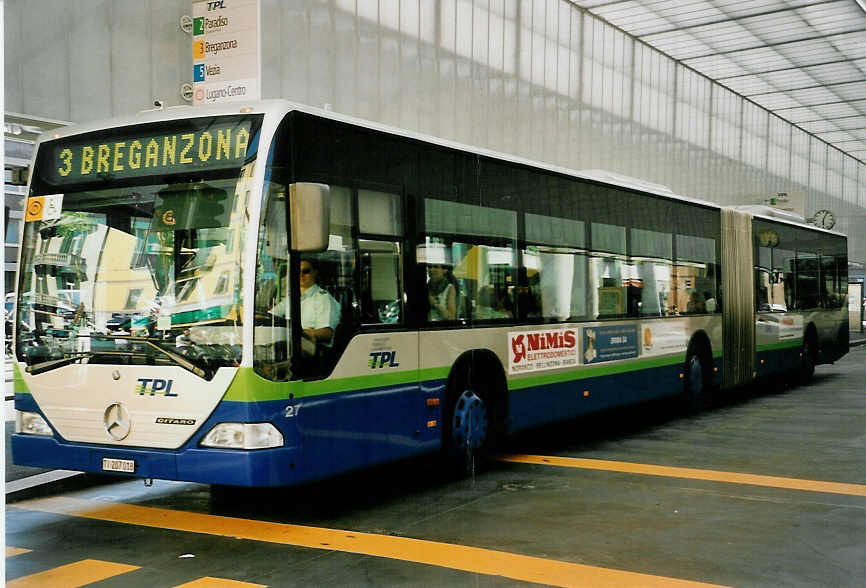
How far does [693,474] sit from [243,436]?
475 centimetres

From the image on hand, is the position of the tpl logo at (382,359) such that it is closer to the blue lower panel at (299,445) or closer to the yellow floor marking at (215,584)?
the blue lower panel at (299,445)

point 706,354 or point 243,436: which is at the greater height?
point 706,354

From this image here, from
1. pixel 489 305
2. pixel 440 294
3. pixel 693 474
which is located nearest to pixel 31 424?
pixel 440 294

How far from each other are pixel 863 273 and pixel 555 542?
54.7 m

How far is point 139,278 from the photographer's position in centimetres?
736

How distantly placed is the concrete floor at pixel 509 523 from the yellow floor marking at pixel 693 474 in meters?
0.05

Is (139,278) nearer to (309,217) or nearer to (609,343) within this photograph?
(309,217)

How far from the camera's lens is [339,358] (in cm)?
775

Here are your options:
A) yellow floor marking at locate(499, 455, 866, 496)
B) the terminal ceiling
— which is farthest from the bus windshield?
the terminal ceiling

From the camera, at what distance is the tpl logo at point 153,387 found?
23.7 ft

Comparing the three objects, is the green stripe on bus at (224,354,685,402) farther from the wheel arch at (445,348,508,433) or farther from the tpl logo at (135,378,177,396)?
the tpl logo at (135,378,177,396)

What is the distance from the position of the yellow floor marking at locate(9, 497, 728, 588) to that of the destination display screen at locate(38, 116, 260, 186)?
2698 millimetres

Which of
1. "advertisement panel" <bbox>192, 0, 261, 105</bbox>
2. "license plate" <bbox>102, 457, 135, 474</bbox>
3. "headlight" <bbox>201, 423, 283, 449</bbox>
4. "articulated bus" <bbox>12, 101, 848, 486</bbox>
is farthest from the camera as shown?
"advertisement panel" <bbox>192, 0, 261, 105</bbox>

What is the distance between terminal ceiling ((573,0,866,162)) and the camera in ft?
93.8
